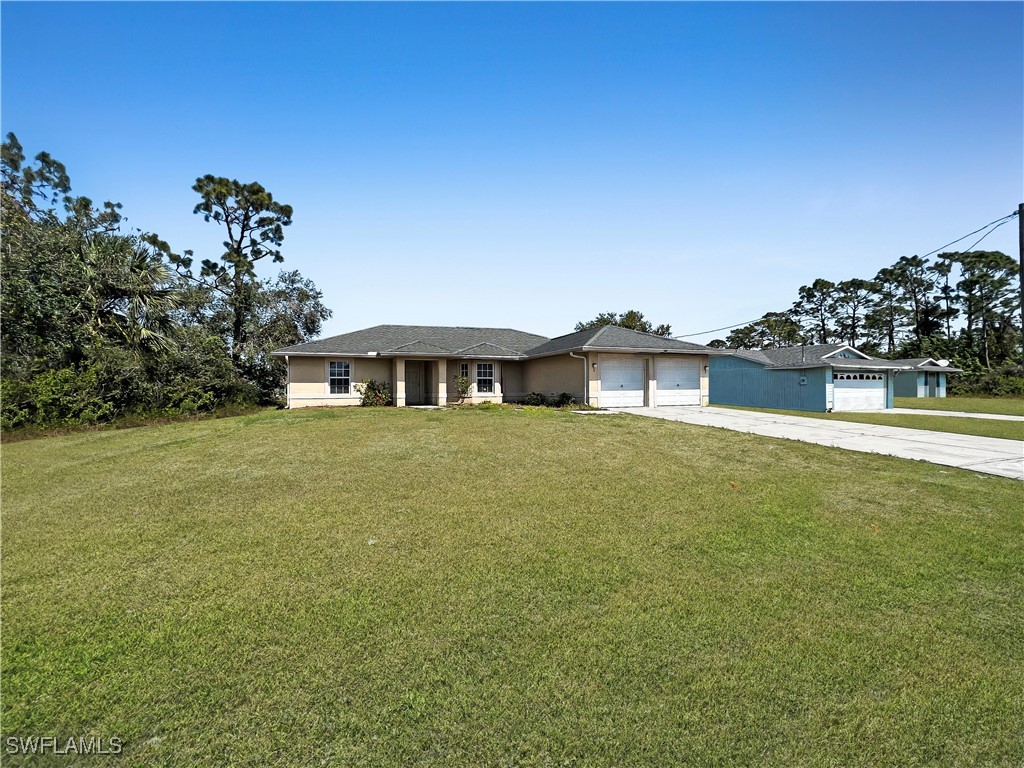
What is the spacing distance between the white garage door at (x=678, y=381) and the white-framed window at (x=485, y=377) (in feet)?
25.5

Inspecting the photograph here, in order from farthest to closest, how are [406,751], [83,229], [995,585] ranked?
[83,229]
[995,585]
[406,751]

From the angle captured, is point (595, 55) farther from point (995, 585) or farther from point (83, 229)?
point (83, 229)

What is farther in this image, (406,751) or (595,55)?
(595,55)

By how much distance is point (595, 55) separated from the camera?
10.8 meters

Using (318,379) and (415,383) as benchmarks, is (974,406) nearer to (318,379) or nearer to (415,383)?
(415,383)

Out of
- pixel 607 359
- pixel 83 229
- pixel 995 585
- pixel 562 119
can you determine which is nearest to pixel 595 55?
pixel 562 119

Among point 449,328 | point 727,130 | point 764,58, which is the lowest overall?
point 449,328

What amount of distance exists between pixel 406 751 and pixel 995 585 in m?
4.76

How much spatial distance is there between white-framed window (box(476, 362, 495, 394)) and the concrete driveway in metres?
9.26

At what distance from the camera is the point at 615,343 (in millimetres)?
19047

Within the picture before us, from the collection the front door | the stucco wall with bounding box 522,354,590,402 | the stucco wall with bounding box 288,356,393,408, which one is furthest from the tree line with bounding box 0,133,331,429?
the stucco wall with bounding box 522,354,590,402

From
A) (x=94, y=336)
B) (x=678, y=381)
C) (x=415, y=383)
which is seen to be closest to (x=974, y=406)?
(x=678, y=381)

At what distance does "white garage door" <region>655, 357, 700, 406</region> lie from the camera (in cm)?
1998

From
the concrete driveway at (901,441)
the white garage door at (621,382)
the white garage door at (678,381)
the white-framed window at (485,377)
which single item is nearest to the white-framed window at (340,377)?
the white-framed window at (485,377)
